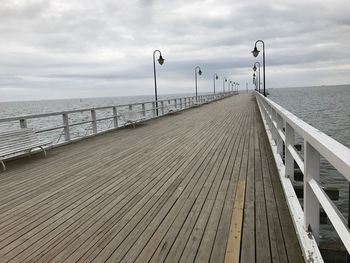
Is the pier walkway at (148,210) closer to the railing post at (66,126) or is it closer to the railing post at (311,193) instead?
the railing post at (311,193)

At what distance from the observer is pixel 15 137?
28.2ft

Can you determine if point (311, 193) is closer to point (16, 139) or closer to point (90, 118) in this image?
point (16, 139)

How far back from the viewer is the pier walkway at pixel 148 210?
11.5 feet

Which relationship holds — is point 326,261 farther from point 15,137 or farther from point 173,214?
point 15,137

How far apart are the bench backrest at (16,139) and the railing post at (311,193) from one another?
702 cm

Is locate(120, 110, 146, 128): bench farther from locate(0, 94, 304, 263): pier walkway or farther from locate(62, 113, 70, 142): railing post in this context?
locate(0, 94, 304, 263): pier walkway

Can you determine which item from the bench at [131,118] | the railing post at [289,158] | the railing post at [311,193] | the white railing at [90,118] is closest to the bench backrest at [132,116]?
the bench at [131,118]

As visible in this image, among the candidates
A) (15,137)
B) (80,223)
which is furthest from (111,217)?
(15,137)

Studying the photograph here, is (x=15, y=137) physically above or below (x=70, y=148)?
above

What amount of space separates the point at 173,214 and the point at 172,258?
115 cm

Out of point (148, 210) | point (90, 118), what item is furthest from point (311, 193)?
point (90, 118)

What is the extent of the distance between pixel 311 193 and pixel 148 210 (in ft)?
7.26

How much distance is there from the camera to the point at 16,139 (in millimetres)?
8648

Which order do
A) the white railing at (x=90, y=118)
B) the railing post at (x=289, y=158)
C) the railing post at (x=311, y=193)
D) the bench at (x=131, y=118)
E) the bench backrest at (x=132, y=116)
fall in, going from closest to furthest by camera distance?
the railing post at (x=311, y=193)
the railing post at (x=289, y=158)
the white railing at (x=90, y=118)
the bench at (x=131, y=118)
the bench backrest at (x=132, y=116)
